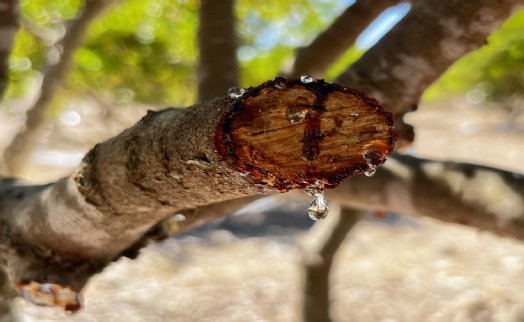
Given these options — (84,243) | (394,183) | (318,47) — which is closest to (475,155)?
(318,47)

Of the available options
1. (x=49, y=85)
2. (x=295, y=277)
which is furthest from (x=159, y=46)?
(x=295, y=277)

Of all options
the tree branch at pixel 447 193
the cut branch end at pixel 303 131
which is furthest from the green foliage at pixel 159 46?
the cut branch end at pixel 303 131

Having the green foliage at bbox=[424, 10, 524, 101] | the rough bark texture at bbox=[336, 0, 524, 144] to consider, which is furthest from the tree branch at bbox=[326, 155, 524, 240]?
the green foliage at bbox=[424, 10, 524, 101]

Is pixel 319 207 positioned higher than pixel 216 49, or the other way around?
pixel 216 49

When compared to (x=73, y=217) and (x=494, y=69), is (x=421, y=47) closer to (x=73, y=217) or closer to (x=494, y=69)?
(x=73, y=217)

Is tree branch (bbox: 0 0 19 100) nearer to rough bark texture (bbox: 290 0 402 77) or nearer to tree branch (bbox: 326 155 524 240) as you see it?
rough bark texture (bbox: 290 0 402 77)

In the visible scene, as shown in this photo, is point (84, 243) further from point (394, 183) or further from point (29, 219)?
point (394, 183)
